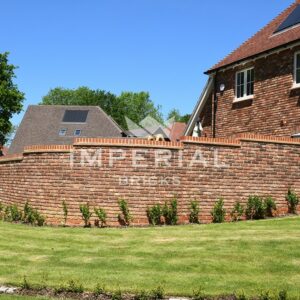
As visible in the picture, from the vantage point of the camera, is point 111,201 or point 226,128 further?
point 226,128

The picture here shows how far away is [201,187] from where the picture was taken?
46.9 feet

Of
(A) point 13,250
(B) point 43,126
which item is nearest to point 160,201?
(A) point 13,250

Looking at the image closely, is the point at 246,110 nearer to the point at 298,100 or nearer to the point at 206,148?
the point at 298,100

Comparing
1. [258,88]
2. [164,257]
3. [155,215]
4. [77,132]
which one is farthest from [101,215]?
[77,132]

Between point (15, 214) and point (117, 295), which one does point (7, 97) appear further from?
point (117, 295)

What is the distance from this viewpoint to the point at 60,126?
1762 inches

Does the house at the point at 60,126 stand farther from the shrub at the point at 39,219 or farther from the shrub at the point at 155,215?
the shrub at the point at 155,215

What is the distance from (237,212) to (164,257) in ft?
18.5

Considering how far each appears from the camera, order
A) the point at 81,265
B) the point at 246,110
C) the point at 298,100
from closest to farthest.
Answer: the point at 81,265 → the point at 298,100 → the point at 246,110

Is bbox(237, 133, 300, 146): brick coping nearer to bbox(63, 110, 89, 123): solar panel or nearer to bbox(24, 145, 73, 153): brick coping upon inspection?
bbox(24, 145, 73, 153): brick coping

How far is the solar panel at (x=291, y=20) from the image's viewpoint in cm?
1989

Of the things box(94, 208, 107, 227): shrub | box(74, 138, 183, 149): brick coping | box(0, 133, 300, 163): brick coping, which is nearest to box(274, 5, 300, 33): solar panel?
box(0, 133, 300, 163): brick coping

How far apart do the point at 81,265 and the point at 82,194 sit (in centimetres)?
550

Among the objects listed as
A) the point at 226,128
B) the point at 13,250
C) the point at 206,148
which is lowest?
the point at 13,250
